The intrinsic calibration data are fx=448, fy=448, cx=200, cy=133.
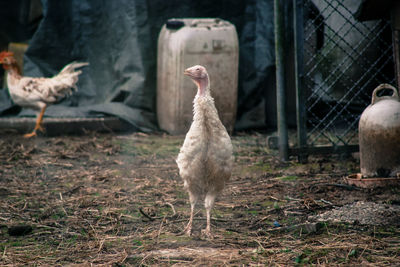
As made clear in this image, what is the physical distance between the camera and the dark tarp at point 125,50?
664 centimetres

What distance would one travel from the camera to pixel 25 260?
2.28 m

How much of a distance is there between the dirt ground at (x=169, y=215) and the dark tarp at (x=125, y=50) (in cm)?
181

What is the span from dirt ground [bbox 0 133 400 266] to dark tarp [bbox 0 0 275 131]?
181 cm

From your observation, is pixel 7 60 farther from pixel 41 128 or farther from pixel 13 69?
pixel 41 128

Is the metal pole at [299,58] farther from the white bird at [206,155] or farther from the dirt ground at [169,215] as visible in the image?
the white bird at [206,155]

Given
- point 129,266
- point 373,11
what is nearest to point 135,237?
point 129,266

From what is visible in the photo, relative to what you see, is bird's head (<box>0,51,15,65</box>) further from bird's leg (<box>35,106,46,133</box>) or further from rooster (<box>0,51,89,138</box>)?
bird's leg (<box>35,106,46,133</box>)

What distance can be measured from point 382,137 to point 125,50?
435 cm

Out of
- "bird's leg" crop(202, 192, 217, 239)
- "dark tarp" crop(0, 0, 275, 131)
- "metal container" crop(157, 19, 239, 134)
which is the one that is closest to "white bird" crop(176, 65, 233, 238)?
"bird's leg" crop(202, 192, 217, 239)

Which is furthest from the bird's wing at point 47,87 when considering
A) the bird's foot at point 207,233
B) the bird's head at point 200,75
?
the bird's foot at point 207,233

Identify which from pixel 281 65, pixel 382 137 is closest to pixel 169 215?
pixel 382 137

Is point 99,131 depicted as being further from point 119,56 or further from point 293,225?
point 293,225

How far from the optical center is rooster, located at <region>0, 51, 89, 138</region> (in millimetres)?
6184

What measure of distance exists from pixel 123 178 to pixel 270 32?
3.66m
